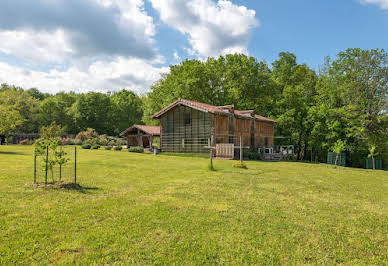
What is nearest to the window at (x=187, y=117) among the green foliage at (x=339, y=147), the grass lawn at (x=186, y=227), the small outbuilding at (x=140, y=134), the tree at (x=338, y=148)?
the small outbuilding at (x=140, y=134)

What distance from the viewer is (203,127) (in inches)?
1094

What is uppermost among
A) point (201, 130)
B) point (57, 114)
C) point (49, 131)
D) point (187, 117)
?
point (57, 114)

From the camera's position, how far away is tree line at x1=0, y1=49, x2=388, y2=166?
31.0 m

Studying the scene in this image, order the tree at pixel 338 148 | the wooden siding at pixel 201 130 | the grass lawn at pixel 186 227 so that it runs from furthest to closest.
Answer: the wooden siding at pixel 201 130 → the tree at pixel 338 148 → the grass lawn at pixel 186 227

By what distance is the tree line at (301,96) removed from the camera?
102 ft

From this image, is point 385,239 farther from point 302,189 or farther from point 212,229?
point 302,189

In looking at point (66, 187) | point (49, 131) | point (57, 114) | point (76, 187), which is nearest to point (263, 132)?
point (49, 131)

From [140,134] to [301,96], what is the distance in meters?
28.9

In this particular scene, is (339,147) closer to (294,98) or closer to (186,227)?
(294,98)

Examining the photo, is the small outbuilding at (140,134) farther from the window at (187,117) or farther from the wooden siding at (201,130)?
the window at (187,117)

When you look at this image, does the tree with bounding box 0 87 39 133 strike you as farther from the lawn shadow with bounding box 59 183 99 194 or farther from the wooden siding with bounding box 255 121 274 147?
the lawn shadow with bounding box 59 183 99 194

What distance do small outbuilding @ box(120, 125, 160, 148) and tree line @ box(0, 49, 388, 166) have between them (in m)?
5.59

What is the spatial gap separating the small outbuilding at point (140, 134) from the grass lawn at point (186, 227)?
1223 inches

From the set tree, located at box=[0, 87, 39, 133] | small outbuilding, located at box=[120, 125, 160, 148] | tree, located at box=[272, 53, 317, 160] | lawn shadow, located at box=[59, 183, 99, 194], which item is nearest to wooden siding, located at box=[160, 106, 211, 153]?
small outbuilding, located at box=[120, 125, 160, 148]
